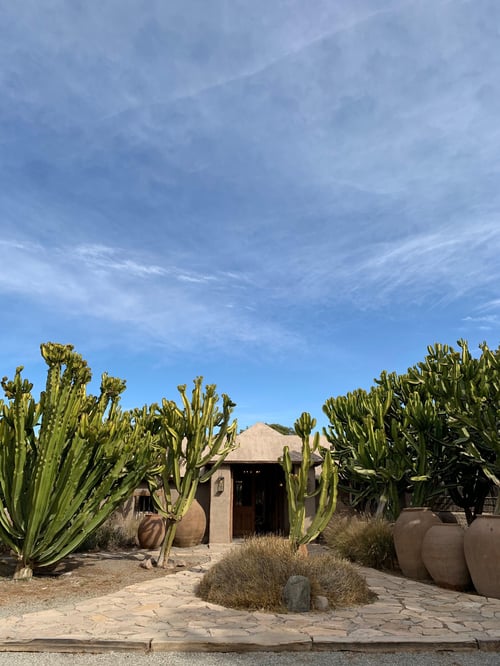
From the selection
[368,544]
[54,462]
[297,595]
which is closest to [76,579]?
[54,462]

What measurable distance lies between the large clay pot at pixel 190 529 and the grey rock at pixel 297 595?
27.5ft

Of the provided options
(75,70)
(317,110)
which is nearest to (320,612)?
(317,110)

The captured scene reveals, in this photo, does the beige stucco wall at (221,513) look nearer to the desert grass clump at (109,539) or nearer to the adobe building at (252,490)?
the adobe building at (252,490)

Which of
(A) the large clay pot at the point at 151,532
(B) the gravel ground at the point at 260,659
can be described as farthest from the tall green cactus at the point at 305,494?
(A) the large clay pot at the point at 151,532

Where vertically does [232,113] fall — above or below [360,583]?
above

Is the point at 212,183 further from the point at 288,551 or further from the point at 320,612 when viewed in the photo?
the point at 320,612

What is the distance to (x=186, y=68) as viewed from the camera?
919cm

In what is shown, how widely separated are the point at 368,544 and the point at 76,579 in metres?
5.82

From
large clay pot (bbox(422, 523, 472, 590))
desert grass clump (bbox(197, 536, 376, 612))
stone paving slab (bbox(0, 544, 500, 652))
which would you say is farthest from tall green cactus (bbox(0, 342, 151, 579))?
large clay pot (bbox(422, 523, 472, 590))

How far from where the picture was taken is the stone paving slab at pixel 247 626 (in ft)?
17.8

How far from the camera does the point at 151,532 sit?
14.4 m

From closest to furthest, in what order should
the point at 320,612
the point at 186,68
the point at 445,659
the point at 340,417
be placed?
the point at 445,659 < the point at 320,612 < the point at 186,68 < the point at 340,417

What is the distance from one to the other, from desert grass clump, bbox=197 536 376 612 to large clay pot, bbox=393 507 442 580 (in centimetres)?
190

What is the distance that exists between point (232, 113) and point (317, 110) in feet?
5.49
